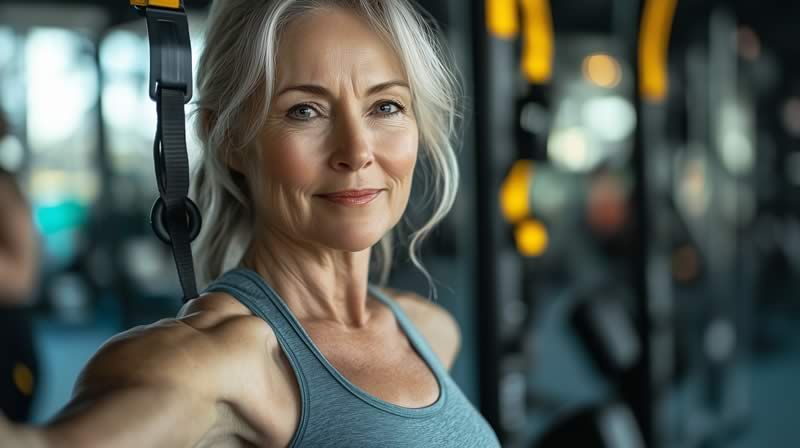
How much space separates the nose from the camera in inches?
39.7

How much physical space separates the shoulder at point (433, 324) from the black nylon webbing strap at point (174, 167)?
50 cm

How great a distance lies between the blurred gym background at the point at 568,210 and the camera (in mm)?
2512

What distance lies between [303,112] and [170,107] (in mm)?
169

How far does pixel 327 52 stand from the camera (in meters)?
1.01

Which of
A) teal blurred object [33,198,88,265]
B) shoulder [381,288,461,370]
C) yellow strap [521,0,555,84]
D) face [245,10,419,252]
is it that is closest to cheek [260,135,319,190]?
face [245,10,419,252]

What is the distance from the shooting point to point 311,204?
41.1 inches

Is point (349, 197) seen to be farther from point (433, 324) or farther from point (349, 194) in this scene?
point (433, 324)

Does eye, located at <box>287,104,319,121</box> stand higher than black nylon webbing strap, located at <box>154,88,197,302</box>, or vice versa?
eye, located at <box>287,104,319,121</box>

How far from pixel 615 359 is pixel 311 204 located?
2.83 metres

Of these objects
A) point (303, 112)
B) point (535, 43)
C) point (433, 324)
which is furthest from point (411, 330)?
point (535, 43)

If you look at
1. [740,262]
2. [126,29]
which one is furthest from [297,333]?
[740,262]

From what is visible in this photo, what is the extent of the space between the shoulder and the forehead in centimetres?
48

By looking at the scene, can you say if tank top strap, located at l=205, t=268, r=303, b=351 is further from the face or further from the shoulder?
the shoulder

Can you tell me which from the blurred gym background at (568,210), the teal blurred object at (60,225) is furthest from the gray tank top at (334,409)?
the teal blurred object at (60,225)
